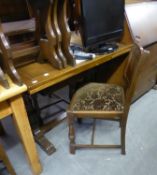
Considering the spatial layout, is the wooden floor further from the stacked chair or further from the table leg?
the stacked chair

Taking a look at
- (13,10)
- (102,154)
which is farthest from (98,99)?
(13,10)

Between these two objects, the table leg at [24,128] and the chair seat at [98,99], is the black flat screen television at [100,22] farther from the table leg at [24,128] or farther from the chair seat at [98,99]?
the table leg at [24,128]

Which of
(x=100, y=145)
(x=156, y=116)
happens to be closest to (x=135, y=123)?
(x=156, y=116)

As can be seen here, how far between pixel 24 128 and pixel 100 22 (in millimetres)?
1002

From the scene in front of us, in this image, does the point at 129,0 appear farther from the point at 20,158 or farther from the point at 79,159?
the point at 20,158

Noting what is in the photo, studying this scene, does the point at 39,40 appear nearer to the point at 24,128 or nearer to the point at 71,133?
the point at 24,128

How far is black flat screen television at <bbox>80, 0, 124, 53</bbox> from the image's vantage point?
1.35 meters

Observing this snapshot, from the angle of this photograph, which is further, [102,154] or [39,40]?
[102,154]

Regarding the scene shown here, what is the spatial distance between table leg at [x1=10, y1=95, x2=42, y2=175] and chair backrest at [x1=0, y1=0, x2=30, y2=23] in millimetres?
898

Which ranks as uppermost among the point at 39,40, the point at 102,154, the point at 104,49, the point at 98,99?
the point at 39,40

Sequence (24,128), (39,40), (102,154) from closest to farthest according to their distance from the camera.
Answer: (24,128) → (39,40) → (102,154)

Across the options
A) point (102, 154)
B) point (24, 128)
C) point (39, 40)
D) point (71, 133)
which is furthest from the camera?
point (102, 154)

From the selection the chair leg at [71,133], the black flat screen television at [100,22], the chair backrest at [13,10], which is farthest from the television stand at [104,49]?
the chair backrest at [13,10]

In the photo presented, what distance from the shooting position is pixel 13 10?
5.03 ft
